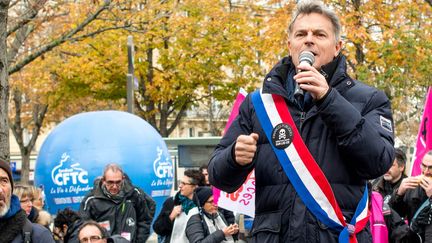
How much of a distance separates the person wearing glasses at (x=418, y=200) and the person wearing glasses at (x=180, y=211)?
2.46 meters

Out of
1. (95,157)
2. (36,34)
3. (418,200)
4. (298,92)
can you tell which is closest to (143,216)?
(95,157)

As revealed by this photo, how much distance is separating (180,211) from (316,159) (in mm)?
7161

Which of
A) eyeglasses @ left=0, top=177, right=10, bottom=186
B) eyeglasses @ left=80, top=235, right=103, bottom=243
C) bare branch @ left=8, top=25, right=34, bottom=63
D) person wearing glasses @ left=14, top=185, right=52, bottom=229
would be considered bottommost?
eyeglasses @ left=80, top=235, right=103, bottom=243

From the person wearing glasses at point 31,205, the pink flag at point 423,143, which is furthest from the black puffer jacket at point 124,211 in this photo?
the pink flag at point 423,143

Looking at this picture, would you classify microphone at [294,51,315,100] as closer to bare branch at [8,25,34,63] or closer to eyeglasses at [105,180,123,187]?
eyeglasses at [105,180,123,187]

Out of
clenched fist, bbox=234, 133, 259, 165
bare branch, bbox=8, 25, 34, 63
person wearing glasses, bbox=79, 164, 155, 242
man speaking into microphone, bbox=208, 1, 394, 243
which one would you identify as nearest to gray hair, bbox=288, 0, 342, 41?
man speaking into microphone, bbox=208, 1, 394, 243

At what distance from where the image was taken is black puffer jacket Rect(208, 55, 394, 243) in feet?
12.8

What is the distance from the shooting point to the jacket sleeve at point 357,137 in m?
3.74

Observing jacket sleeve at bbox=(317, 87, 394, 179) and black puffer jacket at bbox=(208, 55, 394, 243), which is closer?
jacket sleeve at bbox=(317, 87, 394, 179)

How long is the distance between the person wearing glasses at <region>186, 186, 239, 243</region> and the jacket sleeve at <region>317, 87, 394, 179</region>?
6.43 metres

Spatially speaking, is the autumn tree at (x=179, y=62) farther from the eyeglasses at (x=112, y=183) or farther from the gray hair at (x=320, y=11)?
the gray hair at (x=320, y=11)

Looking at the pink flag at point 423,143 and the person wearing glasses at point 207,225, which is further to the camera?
the person wearing glasses at point 207,225

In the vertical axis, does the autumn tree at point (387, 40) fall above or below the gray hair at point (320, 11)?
above

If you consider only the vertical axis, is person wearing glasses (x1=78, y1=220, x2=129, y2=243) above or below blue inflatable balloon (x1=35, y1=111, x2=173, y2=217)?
below
